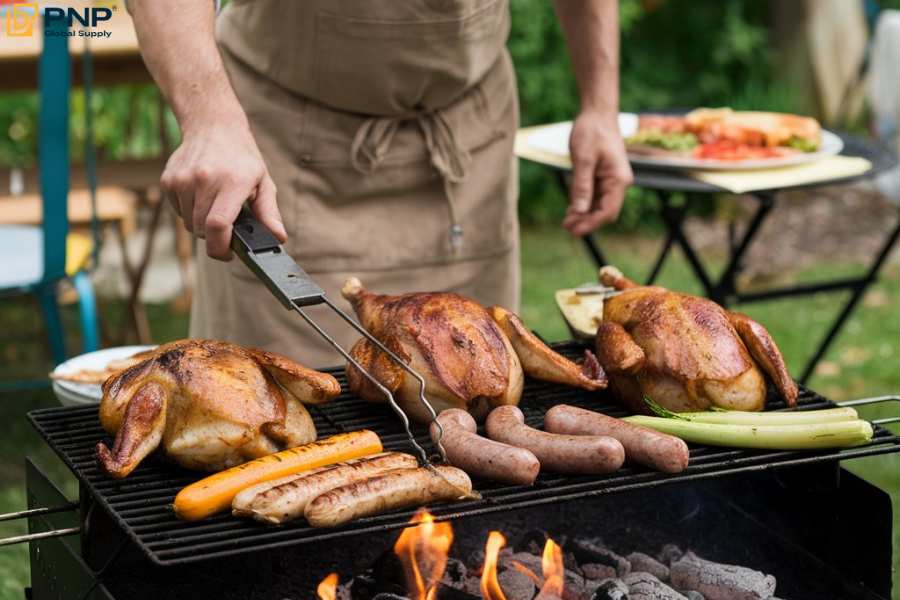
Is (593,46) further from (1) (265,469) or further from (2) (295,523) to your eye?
(2) (295,523)

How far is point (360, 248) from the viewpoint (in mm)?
3725

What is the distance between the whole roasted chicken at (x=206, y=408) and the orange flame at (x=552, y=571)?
746 millimetres

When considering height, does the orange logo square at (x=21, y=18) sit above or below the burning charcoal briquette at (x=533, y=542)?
above

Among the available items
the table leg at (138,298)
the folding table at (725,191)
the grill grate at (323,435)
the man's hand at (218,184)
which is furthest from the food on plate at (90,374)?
the table leg at (138,298)

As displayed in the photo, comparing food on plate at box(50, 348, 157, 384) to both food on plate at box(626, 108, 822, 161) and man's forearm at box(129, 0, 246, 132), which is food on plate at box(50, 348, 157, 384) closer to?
man's forearm at box(129, 0, 246, 132)

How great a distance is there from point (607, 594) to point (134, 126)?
7.34 metres

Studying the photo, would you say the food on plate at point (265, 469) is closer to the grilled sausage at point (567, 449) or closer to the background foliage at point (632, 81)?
the grilled sausage at point (567, 449)

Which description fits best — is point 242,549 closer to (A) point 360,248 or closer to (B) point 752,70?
(A) point 360,248

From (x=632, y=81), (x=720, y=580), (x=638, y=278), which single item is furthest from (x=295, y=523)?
(x=632, y=81)

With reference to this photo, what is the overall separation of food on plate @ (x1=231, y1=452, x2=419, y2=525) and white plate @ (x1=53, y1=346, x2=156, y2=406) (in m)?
1.56

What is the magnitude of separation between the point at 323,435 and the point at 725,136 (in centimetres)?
251

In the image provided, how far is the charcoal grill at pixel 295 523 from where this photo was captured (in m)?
2.12

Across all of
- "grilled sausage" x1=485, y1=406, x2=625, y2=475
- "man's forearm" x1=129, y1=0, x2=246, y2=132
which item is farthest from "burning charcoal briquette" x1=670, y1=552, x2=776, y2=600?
"man's forearm" x1=129, y1=0, x2=246, y2=132

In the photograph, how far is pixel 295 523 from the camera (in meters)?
2.20
